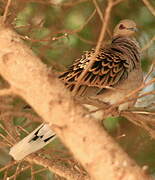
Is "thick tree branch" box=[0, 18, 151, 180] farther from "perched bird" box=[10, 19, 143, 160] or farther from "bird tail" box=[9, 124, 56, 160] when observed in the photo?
"perched bird" box=[10, 19, 143, 160]

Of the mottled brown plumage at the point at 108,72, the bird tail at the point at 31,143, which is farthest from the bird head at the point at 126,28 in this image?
the bird tail at the point at 31,143

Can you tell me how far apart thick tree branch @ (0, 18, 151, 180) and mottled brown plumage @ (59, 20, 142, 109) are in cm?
137

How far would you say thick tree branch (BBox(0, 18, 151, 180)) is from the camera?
1601mm

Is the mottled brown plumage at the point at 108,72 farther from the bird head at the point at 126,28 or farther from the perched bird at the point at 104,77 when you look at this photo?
the bird head at the point at 126,28

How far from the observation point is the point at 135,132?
429 cm

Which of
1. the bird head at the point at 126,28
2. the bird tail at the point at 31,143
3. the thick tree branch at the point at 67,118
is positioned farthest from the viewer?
the bird head at the point at 126,28

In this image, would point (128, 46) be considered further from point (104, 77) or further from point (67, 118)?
point (67, 118)

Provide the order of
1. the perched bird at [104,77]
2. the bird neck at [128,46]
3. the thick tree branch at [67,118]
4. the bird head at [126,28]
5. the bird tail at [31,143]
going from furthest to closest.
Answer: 1. the bird head at [126,28]
2. the bird neck at [128,46]
3. the perched bird at [104,77]
4. the bird tail at [31,143]
5. the thick tree branch at [67,118]

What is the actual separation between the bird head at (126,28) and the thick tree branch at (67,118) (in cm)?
220

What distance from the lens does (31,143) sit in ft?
10.3

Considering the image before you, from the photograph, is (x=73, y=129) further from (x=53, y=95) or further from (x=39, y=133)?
(x=39, y=133)

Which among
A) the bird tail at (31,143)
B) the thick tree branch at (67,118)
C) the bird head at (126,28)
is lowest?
the bird tail at (31,143)

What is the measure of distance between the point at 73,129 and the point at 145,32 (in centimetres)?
292

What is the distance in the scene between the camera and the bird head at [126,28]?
3.97m
